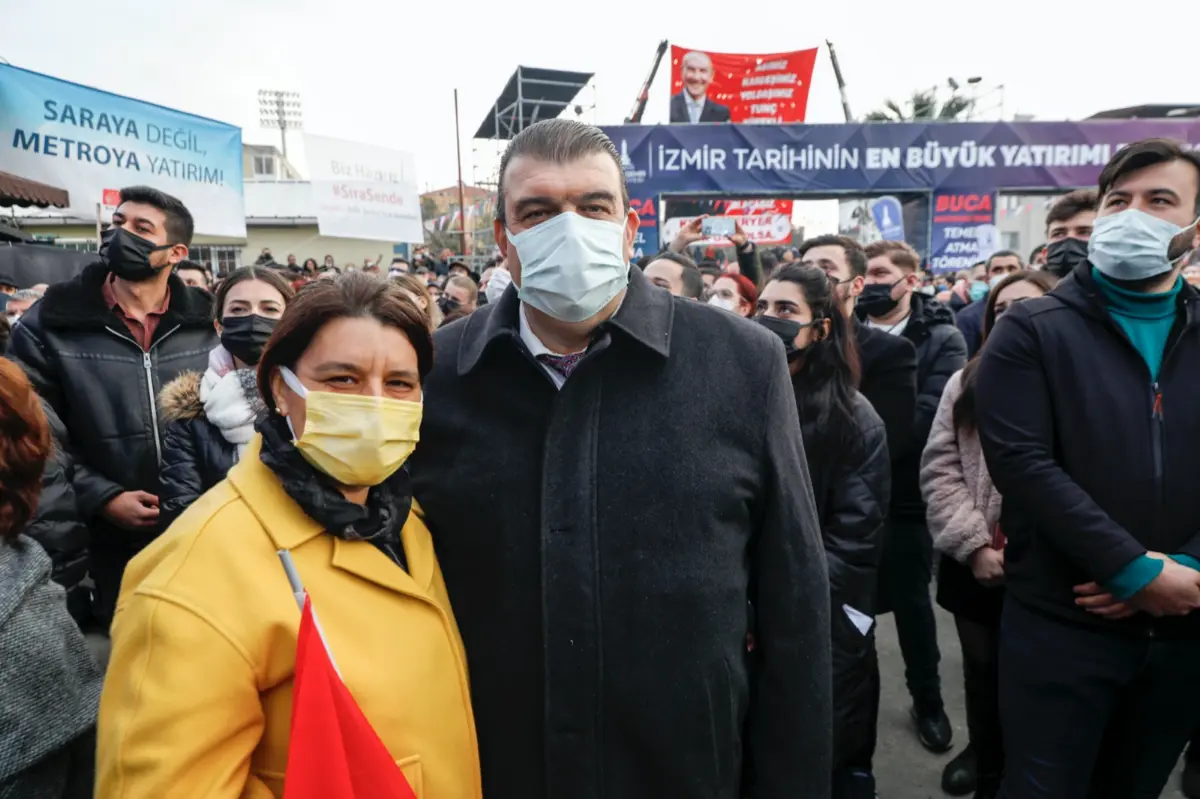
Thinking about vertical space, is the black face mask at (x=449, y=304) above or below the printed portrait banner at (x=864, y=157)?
below

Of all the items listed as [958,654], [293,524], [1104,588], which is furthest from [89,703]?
[958,654]

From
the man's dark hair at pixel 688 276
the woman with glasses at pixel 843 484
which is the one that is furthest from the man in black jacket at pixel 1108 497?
the man's dark hair at pixel 688 276

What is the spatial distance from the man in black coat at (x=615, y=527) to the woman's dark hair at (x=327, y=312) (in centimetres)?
17

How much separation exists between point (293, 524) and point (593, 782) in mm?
717

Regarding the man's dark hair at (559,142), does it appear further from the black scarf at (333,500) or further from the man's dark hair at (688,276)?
the man's dark hair at (688,276)

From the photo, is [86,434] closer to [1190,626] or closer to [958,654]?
[1190,626]

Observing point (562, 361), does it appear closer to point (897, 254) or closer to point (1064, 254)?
point (897, 254)

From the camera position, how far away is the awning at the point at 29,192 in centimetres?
673

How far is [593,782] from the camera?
1.37 meters

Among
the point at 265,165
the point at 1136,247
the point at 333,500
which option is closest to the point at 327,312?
the point at 333,500

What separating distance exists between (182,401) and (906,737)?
11.0 feet

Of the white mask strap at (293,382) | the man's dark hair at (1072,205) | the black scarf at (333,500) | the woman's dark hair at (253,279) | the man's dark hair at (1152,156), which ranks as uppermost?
the man's dark hair at (1072,205)

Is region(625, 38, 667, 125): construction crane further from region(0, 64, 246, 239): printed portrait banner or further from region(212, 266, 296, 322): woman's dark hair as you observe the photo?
region(212, 266, 296, 322): woman's dark hair

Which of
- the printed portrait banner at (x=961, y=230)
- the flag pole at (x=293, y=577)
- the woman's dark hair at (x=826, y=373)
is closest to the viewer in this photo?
the flag pole at (x=293, y=577)
